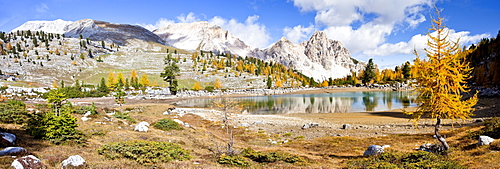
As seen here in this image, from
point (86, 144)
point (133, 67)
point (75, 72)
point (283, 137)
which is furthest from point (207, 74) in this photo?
point (86, 144)

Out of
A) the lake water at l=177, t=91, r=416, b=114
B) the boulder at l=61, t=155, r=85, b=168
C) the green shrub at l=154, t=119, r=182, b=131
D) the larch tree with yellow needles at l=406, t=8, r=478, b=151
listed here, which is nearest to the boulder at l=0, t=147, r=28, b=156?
the boulder at l=61, t=155, r=85, b=168

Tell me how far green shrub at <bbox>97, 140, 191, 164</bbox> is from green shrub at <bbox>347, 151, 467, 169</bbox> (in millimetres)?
10394

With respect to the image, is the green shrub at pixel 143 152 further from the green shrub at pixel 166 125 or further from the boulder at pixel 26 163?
the green shrub at pixel 166 125

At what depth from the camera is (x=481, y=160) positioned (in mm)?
12305

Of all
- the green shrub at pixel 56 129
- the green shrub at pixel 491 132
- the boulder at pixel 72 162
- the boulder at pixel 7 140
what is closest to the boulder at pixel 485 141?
the green shrub at pixel 491 132

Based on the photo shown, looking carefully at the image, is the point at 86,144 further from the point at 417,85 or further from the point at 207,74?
the point at 207,74

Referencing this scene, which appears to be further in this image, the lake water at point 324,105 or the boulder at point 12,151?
the lake water at point 324,105

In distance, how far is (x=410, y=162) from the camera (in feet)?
41.5

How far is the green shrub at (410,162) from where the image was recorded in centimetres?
1127

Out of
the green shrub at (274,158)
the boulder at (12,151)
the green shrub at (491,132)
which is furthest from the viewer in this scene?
the green shrub at (491,132)

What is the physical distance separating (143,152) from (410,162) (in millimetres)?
14678

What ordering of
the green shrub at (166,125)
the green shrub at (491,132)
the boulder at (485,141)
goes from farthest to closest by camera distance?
the green shrub at (166,125), the green shrub at (491,132), the boulder at (485,141)

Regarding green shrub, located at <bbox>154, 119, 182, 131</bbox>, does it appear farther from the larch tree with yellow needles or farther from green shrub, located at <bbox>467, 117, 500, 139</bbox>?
green shrub, located at <bbox>467, 117, 500, 139</bbox>

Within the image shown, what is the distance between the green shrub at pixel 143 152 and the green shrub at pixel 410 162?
10394 mm
